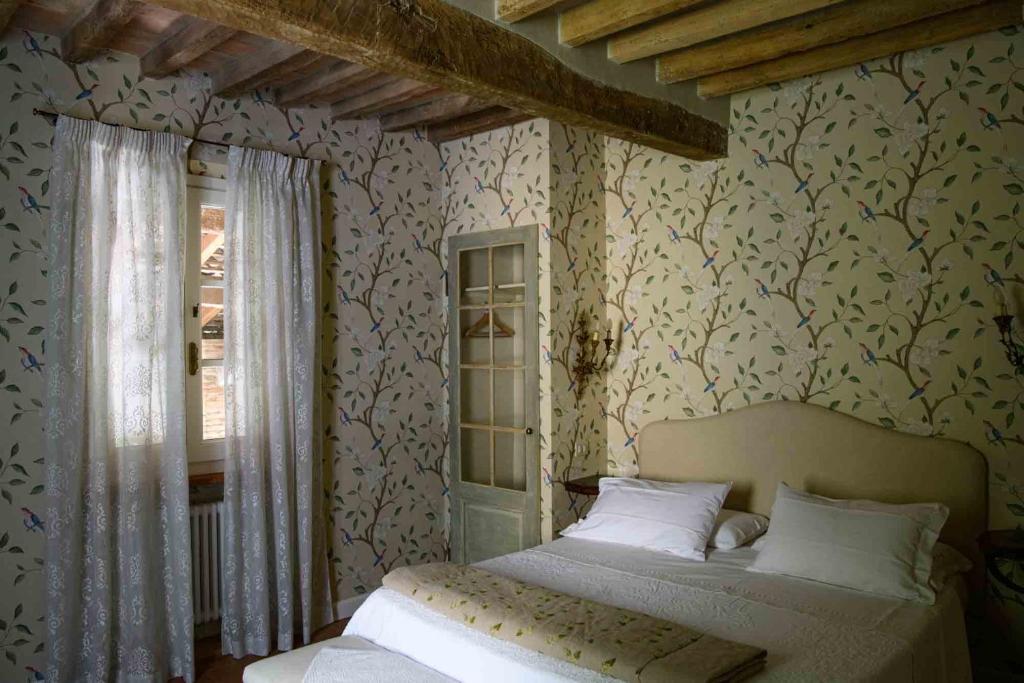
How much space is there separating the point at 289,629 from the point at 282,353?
123 centimetres

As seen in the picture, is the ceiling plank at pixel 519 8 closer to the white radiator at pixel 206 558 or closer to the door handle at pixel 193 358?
the door handle at pixel 193 358

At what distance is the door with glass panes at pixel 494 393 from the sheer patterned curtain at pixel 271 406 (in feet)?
2.67

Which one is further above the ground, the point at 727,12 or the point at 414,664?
the point at 727,12

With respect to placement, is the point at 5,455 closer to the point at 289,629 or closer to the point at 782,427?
the point at 289,629

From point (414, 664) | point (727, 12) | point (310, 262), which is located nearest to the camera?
point (414, 664)

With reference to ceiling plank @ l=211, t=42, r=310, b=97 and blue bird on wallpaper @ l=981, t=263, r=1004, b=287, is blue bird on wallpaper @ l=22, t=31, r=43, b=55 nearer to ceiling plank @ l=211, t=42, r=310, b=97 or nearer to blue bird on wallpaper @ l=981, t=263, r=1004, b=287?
ceiling plank @ l=211, t=42, r=310, b=97

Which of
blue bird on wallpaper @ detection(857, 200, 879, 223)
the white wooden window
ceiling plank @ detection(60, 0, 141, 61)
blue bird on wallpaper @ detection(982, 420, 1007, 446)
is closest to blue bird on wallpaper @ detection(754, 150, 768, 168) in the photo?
blue bird on wallpaper @ detection(857, 200, 879, 223)

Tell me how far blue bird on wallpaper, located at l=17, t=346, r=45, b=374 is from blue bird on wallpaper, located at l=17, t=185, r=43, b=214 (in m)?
0.51

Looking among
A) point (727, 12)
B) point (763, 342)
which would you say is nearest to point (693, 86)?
point (727, 12)

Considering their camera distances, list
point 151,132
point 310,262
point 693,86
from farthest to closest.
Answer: point 310,262
point 693,86
point 151,132

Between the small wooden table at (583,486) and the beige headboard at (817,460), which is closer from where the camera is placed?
the beige headboard at (817,460)

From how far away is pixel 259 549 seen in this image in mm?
3209

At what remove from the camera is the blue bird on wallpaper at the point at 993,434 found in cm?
275

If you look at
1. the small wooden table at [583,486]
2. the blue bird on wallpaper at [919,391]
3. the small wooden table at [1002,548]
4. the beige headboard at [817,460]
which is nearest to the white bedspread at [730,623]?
the small wooden table at [1002,548]
